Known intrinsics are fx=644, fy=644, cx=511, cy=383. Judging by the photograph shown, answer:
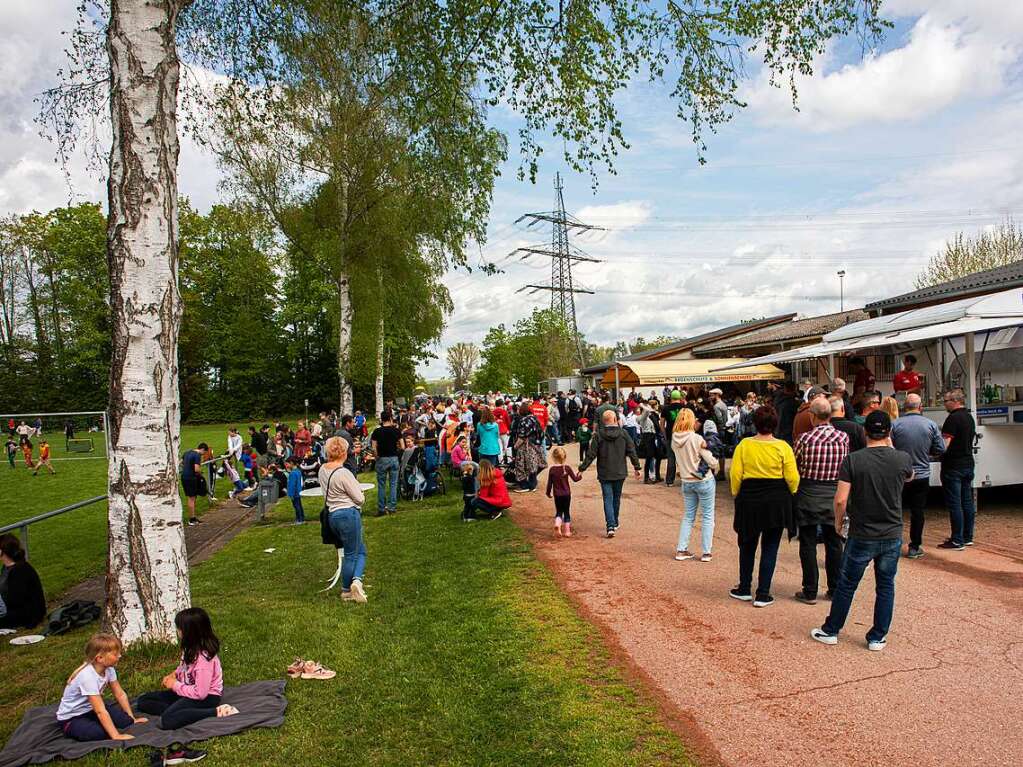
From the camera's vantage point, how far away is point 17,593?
22.0 feet

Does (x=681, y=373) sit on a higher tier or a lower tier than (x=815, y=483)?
higher

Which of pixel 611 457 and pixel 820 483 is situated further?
pixel 611 457

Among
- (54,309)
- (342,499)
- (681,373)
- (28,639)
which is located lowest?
(28,639)

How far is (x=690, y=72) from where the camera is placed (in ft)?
25.4

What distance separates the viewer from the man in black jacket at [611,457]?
28.1 ft

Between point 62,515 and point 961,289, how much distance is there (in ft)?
69.5

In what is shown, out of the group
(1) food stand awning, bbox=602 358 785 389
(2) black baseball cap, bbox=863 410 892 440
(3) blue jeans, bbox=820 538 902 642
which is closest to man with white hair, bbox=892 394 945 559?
(2) black baseball cap, bbox=863 410 892 440

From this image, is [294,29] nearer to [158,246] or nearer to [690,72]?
[158,246]

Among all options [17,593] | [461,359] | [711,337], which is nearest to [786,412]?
[17,593]

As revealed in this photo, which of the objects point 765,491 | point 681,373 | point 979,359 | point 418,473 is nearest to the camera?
point 765,491

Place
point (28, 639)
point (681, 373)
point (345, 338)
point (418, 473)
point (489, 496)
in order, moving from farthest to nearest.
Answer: point (681, 373)
point (345, 338)
point (418, 473)
point (489, 496)
point (28, 639)

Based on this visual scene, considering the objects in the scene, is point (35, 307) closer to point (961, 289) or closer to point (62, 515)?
point (62, 515)

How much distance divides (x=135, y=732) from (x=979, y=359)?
11706 millimetres

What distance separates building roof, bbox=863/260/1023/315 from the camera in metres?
13.7
